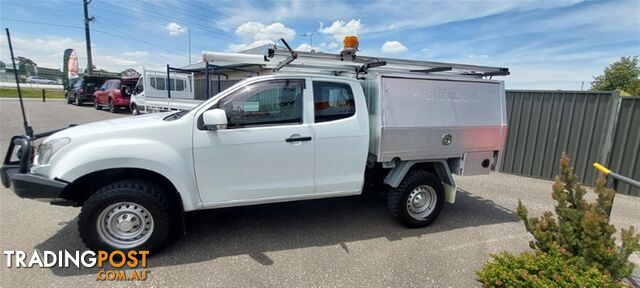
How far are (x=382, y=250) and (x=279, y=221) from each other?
1395 mm

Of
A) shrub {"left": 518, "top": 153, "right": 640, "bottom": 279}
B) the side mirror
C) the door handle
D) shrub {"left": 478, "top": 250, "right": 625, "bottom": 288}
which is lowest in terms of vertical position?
shrub {"left": 478, "top": 250, "right": 625, "bottom": 288}

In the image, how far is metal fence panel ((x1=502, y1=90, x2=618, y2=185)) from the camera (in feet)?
20.0

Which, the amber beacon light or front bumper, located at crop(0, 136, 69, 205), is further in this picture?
the amber beacon light

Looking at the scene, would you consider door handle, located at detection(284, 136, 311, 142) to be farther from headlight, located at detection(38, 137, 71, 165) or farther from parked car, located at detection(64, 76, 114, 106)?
parked car, located at detection(64, 76, 114, 106)

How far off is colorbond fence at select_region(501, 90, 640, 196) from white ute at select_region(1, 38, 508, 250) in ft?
11.2

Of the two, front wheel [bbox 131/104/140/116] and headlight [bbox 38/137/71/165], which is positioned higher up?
headlight [bbox 38/137/71/165]

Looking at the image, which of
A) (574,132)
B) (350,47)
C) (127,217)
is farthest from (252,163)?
(574,132)

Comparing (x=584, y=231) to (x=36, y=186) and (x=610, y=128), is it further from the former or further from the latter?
(x=610, y=128)

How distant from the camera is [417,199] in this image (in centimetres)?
404

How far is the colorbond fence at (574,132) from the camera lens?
584 cm

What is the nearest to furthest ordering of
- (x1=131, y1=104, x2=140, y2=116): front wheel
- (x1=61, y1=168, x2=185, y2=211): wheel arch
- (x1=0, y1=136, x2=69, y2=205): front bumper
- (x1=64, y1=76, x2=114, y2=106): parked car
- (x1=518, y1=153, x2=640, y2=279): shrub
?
(x1=518, y1=153, x2=640, y2=279): shrub, (x1=0, y1=136, x2=69, y2=205): front bumper, (x1=61, y1=168, x2=185, y2=211): wheel arch, (x1=131, y1=104, x2=140, y2=116): front wheel, (x1=64, y1=76, x2=114, y2=106): parked car

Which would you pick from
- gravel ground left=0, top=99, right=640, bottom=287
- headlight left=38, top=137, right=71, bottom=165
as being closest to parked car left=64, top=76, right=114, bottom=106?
gravel ground left=0, top=99, right=640, bottom=287

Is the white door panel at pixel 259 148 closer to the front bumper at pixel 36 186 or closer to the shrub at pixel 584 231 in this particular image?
the front bumper at pixel 36 186

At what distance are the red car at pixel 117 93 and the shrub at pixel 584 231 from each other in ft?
60.4
